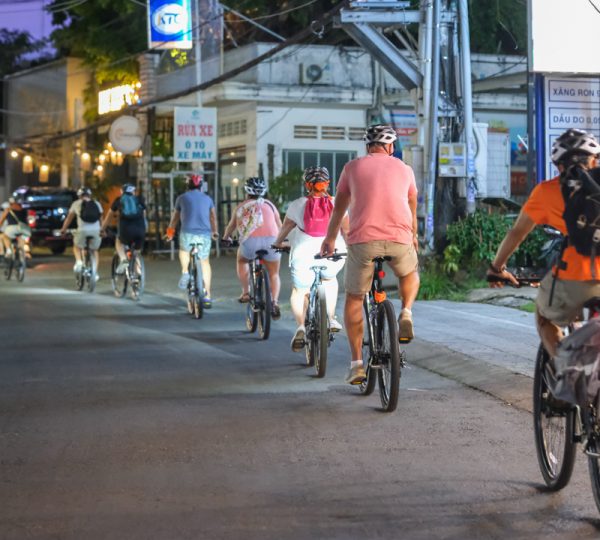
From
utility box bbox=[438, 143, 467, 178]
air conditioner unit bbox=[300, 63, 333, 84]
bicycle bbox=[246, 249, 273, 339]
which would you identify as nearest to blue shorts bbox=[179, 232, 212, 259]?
bicycle bbox=[246, 249, 273, 339]

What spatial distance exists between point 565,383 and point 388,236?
3.52 metres

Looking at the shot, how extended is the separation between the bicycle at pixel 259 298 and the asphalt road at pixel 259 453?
0.75 m

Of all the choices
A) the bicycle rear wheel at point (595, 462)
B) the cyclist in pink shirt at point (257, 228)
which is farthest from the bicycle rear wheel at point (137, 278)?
the bicycle rear wheel at point (595, 462)

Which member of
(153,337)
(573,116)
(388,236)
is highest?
(573,116)

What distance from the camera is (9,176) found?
198 ft

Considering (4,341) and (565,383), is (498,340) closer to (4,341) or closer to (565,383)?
(4,341)

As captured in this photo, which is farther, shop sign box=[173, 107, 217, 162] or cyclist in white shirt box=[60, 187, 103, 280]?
shop sign box=[173, 107, 217, 162]

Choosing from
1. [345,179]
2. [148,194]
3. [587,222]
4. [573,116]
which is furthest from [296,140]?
[587,222]

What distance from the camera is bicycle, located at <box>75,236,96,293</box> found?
2127cm

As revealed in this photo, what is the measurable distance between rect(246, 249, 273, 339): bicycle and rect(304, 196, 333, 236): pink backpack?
1.97 meters

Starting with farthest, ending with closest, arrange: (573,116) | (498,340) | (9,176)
Answer: (9,176)
(573,116)
(498,340)

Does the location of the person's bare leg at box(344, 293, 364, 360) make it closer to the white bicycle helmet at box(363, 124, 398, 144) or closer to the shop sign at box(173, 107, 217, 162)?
the white bicycle helmet at box(363, 124, 398, 144)

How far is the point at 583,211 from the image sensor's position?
5.50 metres

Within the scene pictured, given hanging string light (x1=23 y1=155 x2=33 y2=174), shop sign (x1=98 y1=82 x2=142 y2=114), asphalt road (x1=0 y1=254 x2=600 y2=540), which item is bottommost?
asphalt road (x1=0 y1=254 x2=600 y2=540)
